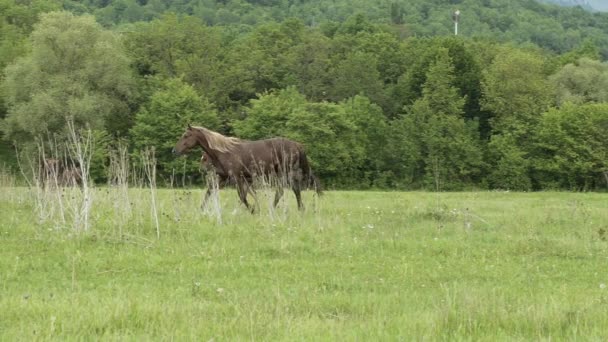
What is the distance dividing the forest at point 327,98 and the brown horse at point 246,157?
28.0 metres

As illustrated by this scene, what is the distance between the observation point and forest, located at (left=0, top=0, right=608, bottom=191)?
52000 mm

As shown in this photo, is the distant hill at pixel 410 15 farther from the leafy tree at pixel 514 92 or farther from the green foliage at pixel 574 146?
the green foliage at pixel 574 146

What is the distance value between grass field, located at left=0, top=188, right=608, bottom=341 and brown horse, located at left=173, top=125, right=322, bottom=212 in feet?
6.54

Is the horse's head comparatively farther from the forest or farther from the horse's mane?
the forest

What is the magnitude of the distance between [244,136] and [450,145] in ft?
60.2

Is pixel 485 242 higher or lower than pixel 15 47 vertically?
lower

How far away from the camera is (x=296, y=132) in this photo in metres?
56.5

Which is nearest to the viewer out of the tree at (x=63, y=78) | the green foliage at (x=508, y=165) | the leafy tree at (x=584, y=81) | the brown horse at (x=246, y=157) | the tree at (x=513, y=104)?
the brown horse at (x=246, y=157)

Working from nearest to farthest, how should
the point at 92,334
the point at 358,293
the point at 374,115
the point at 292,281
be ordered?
the point at 92,334 < the point at 358,293 < the point at 292,281 < the point at 374,115

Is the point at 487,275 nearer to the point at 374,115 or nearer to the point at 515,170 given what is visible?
the point at 515,170

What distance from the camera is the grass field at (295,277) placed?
19.5 feet

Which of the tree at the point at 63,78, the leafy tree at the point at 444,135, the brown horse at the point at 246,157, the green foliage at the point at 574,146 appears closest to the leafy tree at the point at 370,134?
the leafy tree at the point at 444,135

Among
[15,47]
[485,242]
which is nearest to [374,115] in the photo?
[15,47]

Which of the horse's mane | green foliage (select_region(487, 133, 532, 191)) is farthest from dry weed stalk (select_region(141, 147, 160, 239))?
green foliage (select_region(487, 133, 532, 191))
